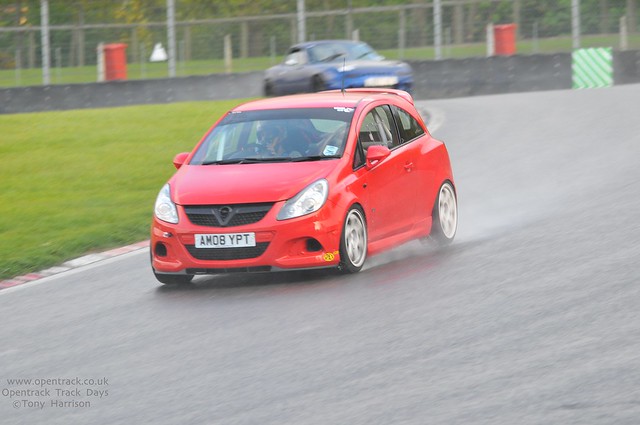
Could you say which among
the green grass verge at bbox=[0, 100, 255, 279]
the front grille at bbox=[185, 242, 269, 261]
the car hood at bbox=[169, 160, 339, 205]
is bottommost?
the green grass verge at bbox=[0, 100, 255, 279]

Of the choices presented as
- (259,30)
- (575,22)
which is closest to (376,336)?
(575,22)

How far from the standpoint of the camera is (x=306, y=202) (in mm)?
10656

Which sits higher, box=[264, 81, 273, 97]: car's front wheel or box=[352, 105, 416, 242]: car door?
box=[352, 105, 416, 242]: car door

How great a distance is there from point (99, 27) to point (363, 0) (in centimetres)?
827

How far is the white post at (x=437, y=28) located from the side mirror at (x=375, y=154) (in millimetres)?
21828

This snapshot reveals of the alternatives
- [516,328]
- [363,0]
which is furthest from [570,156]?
[363,0]

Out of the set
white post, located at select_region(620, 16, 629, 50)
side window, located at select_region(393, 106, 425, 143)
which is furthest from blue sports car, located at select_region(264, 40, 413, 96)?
side window, located at select_region(393, 106, 425, 143)

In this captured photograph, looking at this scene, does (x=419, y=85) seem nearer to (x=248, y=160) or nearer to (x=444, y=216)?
(x=444, y=216)

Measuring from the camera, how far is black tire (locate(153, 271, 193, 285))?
36.3 feet

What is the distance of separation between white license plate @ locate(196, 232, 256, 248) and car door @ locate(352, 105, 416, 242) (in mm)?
1179

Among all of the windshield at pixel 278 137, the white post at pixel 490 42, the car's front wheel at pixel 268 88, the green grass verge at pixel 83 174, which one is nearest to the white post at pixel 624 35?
the white post at pixel 490 42

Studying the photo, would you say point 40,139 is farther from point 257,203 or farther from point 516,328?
point 516,328

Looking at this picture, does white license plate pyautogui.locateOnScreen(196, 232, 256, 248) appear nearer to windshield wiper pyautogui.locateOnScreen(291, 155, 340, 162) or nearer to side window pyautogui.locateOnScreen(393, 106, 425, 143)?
windshield wiper pyautogui.locateOnScreen(291, 155, 340, 162)

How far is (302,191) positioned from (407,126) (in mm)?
2328
